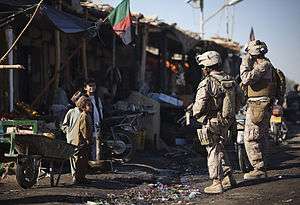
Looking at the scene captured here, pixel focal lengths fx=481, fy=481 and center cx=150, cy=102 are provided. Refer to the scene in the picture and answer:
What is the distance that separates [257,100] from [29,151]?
166 inches

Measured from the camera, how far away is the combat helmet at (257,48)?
8789 mm

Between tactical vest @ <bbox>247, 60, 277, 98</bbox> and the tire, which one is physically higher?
tactical vest @ <bbox>247, 60, 277, 98</bbox>

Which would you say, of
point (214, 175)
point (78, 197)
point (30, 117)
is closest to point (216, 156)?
point (214, 175)

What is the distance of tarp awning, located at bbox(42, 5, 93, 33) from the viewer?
9.45 metres

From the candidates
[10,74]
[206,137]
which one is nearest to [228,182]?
[206,137]

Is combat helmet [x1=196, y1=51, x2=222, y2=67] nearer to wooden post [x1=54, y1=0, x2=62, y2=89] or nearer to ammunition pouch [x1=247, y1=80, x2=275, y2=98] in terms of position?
ammunition pouch [x1=247, y1=80, x2=275, y2=98]

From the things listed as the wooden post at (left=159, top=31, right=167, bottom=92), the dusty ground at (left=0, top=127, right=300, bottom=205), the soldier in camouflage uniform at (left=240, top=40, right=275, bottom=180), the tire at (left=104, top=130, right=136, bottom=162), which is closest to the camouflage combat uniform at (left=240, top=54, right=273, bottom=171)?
the soldier in camouflage uniform at (left=240, top=40, right=275, bottom=180)

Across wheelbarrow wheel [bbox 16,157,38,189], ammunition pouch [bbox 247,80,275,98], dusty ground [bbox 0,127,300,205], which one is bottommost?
dusty ground [bbox 0,127,300,205]

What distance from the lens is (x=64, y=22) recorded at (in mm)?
9852

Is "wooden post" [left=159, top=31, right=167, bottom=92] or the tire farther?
"wooden post" [left=159, top=31, right=167, bottom=92]

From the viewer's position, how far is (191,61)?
69.6 ft

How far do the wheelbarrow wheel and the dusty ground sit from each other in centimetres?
13

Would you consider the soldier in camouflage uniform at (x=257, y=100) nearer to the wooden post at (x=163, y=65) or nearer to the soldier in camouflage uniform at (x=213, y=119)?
the soldier in camouflage uniform at (x=213, y=119)

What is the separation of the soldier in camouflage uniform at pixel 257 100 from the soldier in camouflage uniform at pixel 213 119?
1.17 meters
